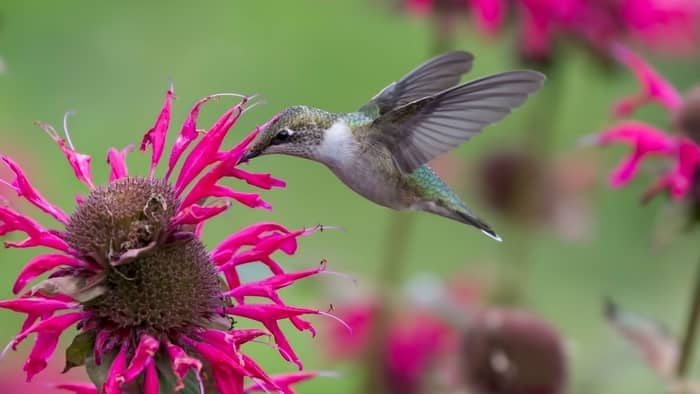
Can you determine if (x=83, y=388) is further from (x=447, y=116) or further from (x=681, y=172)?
(x=681, y=172)

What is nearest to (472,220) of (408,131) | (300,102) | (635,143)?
(408,131)

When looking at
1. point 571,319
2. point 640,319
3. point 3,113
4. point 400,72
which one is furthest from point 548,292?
point 640,319

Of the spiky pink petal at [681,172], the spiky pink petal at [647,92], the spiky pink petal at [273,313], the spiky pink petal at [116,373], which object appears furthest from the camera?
the spiky pink petal at [647,92]

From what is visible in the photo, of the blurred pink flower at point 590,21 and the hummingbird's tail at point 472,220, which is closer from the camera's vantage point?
the hummingbird's tail at point 472,220

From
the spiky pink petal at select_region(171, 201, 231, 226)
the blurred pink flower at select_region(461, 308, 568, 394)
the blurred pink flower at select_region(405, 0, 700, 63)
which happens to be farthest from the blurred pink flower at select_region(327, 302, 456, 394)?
the spiky pink petal at select_region(171, 201, 231, 226)

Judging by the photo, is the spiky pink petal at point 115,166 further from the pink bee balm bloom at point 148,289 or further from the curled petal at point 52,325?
the curled petal at point 52,325

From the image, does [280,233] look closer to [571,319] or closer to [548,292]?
[571,319]

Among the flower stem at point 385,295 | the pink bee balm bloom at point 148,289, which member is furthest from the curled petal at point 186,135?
the flower stem at point 385,295
